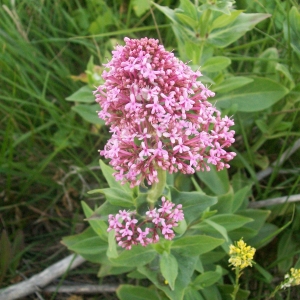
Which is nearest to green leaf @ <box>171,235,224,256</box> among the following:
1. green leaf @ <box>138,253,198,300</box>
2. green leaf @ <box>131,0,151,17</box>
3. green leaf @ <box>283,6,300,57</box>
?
green leaf @ <box>138,253,198,300</box>

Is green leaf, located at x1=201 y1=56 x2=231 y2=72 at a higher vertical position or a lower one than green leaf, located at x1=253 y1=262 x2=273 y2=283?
higher

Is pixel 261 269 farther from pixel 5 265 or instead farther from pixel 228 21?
pixel 5 265

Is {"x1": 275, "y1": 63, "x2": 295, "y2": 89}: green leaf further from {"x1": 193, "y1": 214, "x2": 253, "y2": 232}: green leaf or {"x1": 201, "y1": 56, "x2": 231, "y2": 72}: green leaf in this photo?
{"x1": 193, "y1": 214, "x2": 253, "y2": 232}: green leaf

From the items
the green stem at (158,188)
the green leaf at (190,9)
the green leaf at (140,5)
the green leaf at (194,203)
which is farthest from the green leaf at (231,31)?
the green stem at (158,188)

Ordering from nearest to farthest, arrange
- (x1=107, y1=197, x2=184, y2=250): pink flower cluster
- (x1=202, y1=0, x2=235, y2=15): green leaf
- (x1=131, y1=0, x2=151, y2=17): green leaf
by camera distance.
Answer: (x1=107, y1=197, x2=184, y2=250): pink flower cluster, (x1=202, y1=0, x2=235, y2=15): green leaf, (x1=131, y1=0, x2=151, y2=17): green leaf

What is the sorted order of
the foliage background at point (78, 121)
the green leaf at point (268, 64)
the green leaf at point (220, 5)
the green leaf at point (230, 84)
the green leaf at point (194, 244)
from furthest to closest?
the green leaf at point (268, 64) < the foliage background at point (78, 121) < the green leaf at point (230, 84) < the green leaf at point (220, 5) < the green leaf at point (194, 244)

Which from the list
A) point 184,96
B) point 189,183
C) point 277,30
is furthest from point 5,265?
point 277,30

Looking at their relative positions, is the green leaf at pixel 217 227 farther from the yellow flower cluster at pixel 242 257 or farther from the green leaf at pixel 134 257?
the green leaf at pixel 134 257
